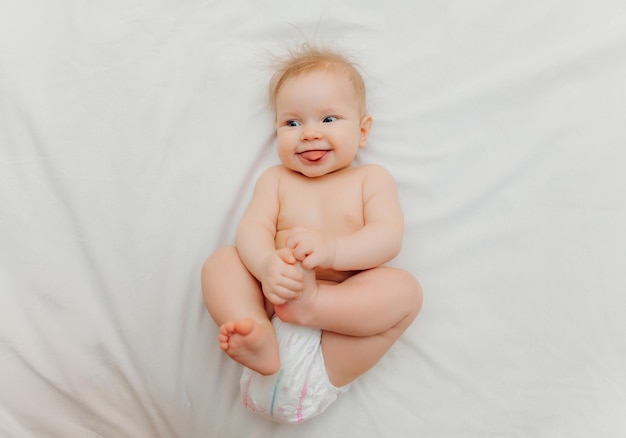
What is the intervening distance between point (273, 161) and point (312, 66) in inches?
8.6

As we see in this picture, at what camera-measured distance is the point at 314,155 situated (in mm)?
1229

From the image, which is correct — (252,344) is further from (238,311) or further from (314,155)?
(314,155)

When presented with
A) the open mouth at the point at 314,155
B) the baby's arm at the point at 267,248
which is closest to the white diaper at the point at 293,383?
the baby's arm at the point at 267,248

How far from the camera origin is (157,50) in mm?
1356

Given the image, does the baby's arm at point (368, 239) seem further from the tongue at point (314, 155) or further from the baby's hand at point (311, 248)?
the tongue at point (314, 155)

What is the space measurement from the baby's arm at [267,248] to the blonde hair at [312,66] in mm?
184

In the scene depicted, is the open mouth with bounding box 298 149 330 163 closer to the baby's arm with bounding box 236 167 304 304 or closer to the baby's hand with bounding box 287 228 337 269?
the baby's arm with bounding box 236 167 304 304

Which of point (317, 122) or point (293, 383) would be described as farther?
point (317, 122)

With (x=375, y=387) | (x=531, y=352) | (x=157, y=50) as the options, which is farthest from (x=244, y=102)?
(x=531, y=352)

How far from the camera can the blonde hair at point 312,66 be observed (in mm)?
1259

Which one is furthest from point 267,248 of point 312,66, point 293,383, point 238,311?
point 312,66

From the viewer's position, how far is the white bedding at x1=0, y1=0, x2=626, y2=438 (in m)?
1.21

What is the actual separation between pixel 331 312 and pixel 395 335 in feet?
0.51

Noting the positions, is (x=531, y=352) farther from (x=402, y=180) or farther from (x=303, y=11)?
(x=303, y=11)
